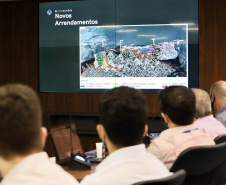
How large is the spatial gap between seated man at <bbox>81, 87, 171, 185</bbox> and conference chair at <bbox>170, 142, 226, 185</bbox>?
448 millimetres

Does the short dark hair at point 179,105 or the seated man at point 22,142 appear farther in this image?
the short dark hair at point 179,105

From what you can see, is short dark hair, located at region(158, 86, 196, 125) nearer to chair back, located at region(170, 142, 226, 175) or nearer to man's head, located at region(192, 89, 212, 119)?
chair back, located at region(170, 142, 226, 175)

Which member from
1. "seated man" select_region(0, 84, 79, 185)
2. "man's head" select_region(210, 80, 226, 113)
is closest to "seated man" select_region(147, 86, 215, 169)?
"seated man" select_region(0, 84, 79, 185)

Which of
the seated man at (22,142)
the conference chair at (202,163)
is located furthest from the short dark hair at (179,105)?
the seated man at (22,142)

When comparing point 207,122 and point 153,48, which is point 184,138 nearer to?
point 207,122

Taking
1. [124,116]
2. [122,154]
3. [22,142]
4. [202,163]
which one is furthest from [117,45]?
[22,142]

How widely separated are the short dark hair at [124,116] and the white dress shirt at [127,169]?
93 millimetres

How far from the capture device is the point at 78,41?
20.7ft

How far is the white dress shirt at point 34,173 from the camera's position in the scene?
111 centimetres

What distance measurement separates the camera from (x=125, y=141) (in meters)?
1.63

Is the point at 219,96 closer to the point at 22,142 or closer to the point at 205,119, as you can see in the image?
the point at 205,119

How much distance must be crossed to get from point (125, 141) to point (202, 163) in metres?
0.64

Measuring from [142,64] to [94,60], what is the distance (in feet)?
2.58

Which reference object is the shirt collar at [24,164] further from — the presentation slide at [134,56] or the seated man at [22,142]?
the presentation slide at [134,56]
